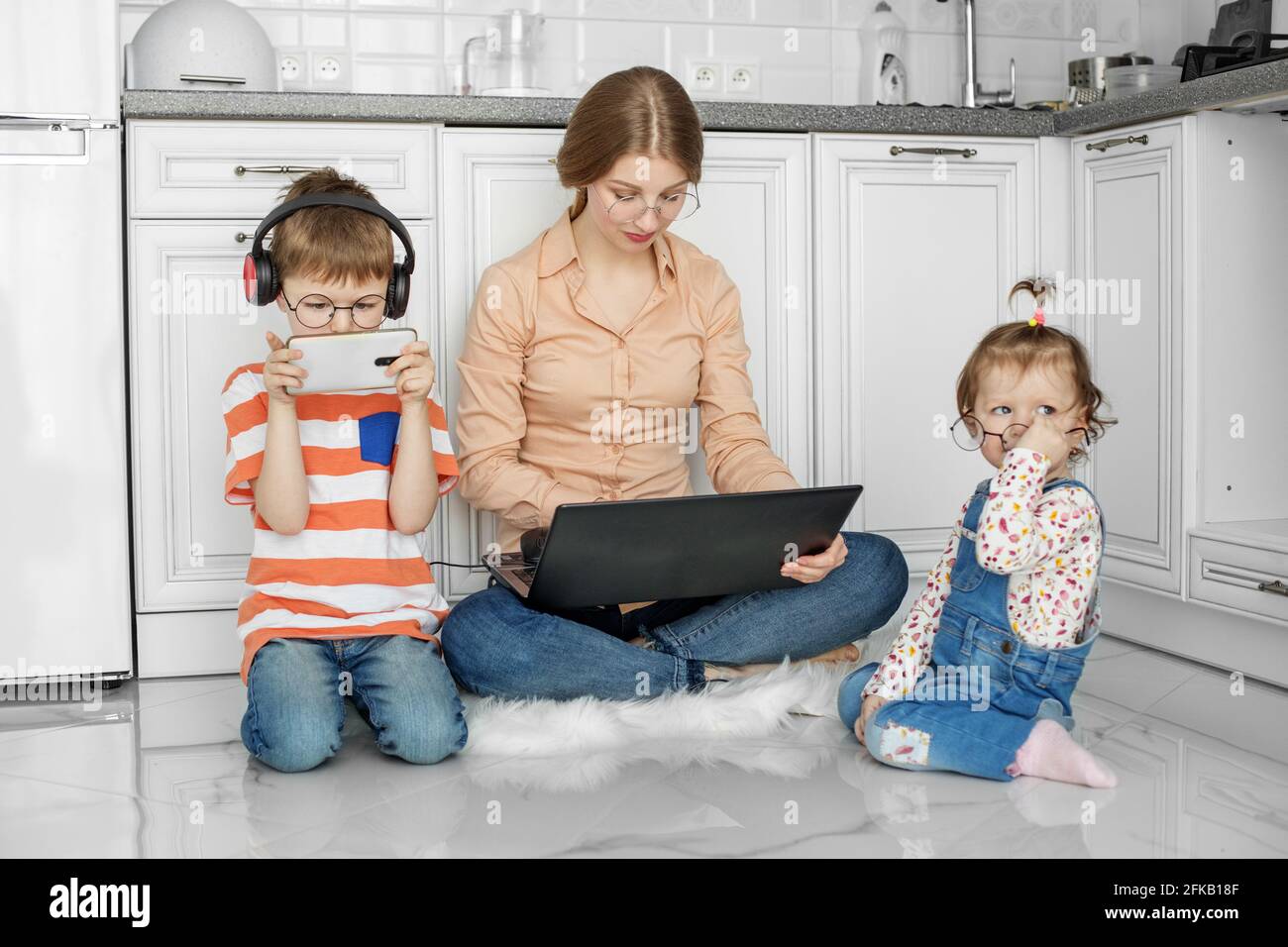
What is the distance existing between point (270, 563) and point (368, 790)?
377 millimetres

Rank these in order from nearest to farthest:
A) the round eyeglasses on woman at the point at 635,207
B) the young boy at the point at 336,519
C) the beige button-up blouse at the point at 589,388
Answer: the young boy at the point at 336,519 → the round eyeglasses on woman at the point at 635,207 → the beige button-up blouse at the point at 589,388

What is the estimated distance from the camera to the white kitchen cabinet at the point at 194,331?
2.21m

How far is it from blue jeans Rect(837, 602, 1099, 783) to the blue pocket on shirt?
750mm

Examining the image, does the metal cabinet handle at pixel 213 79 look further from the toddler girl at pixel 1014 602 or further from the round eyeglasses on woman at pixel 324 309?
the toddler girl at pixel 1014 602

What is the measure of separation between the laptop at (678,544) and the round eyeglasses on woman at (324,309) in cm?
38

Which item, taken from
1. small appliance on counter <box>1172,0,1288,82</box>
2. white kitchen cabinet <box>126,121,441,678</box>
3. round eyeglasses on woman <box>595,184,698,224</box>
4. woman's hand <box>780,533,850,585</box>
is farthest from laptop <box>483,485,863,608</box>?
small appliance on counter <box>1172,0,1288,82</box>

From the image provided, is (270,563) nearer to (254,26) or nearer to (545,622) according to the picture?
(545,622)

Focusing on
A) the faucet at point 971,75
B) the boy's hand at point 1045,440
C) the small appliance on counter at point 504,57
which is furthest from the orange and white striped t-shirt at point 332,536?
the faucet at point 971,75

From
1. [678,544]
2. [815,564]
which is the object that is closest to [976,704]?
[815,564]

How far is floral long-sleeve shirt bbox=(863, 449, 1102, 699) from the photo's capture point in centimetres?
164

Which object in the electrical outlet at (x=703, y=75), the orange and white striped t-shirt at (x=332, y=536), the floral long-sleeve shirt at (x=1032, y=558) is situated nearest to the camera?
the floral long-sleeve shirt at (x=1032, y=558)

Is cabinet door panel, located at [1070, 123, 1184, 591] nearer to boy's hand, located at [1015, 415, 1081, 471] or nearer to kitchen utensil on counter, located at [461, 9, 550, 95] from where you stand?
boy's hand, located at [1015, 415, 1081, 471]

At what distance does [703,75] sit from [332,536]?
59.5 inches

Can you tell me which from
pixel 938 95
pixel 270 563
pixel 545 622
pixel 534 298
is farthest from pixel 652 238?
pixel 938 95
